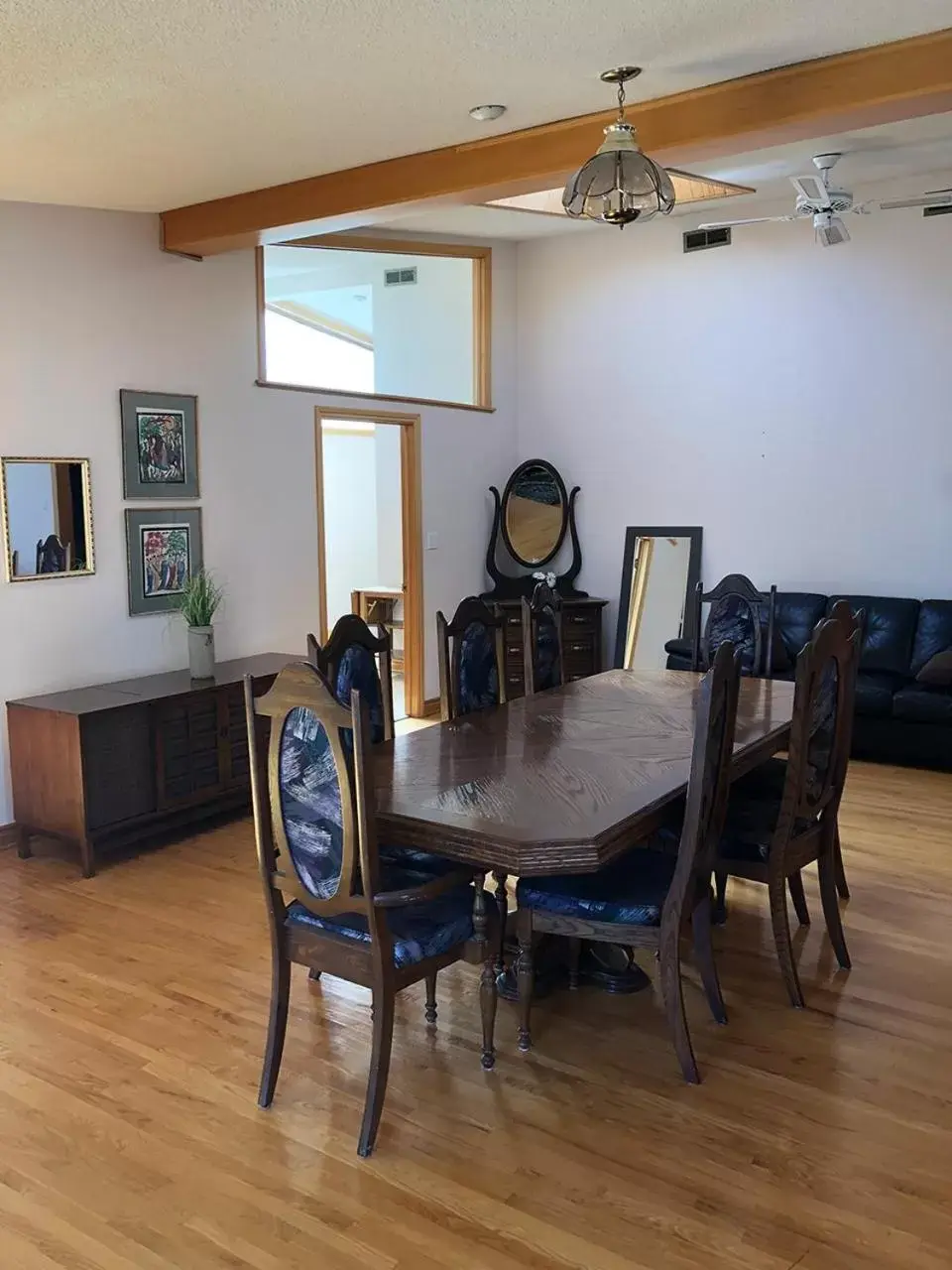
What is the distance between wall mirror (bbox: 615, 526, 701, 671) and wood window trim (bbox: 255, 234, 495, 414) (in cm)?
149

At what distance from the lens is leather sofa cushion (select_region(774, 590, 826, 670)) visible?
6.22 metres

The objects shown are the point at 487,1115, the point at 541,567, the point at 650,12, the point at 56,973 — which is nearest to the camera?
the point at 487,1115

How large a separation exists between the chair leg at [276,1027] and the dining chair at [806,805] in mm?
1381

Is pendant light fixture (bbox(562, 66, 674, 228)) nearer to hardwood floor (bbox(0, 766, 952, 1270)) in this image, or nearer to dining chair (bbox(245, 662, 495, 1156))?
dining chair (bbox(245, 662, 495, 1156))

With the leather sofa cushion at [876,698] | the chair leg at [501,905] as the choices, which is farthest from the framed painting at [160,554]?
the leather sofa cushion at [876,698]

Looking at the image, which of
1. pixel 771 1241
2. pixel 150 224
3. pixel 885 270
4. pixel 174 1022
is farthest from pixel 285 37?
pixel 885 270

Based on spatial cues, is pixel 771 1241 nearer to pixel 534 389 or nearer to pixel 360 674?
pixel 360 674

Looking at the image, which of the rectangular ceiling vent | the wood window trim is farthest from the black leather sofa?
the rectangular ceiling vent

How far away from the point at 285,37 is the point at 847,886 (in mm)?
3515

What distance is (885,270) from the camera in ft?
20.0

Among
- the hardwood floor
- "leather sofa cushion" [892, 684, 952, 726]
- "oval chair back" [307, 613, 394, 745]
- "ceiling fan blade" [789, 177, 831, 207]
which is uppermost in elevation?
"ceiling fan blade" [789, 177, 831, 207]

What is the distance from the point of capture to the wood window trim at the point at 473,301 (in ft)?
18.8

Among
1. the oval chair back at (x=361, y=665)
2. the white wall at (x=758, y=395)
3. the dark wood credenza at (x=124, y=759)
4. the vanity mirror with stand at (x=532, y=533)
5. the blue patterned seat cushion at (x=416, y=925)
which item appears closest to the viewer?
the blue patterned seat cushion at (x=416, y=925)

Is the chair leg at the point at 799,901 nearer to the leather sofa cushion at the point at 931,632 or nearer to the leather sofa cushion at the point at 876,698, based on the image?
the leather sofa cushion at the point at 876,698
